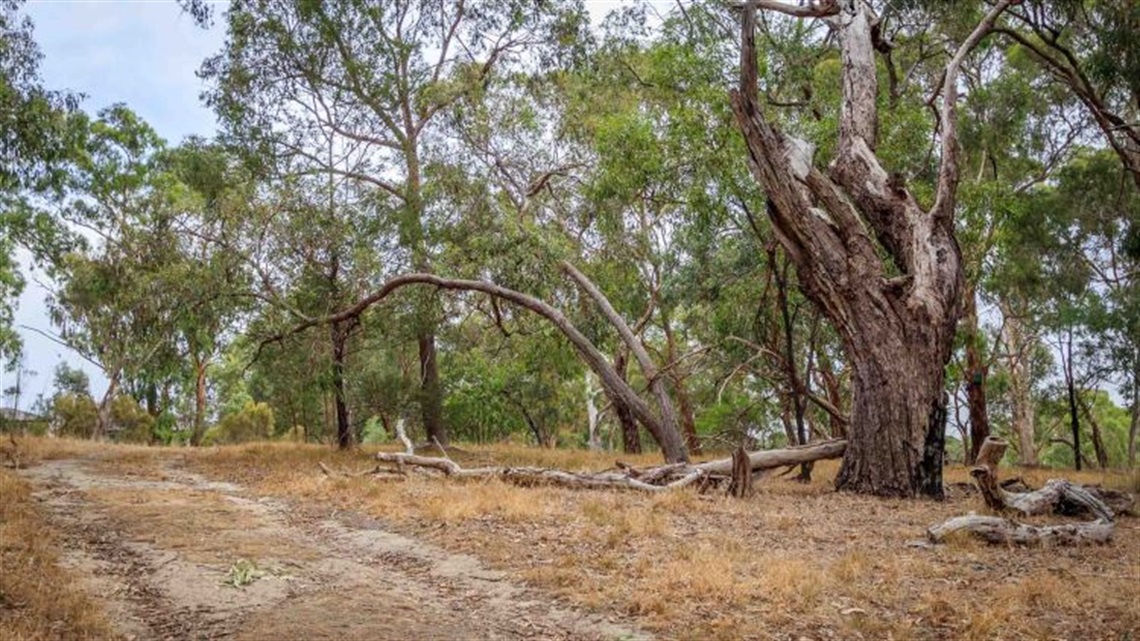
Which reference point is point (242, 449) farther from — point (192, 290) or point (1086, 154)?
point (1086, 154)

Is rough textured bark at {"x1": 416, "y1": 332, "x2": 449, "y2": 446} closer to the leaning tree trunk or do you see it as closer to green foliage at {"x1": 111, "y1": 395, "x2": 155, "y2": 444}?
Answer: the leaning tree trunk

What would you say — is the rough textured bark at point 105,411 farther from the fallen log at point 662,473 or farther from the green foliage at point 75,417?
the fallen log at point 662,473

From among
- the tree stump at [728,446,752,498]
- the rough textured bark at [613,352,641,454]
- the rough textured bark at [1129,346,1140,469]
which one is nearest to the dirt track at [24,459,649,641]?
the tree stump at [728,446,752,498]

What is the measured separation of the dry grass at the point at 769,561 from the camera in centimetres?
594

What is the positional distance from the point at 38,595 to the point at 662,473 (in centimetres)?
823

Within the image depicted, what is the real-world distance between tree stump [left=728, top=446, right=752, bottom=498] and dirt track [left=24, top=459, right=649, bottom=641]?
4.73m

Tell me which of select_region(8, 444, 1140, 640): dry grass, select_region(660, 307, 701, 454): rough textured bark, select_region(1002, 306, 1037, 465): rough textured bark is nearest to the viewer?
select_region(8, 444, 1140, 640): dry grass

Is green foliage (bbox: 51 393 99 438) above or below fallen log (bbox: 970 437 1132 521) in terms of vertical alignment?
above

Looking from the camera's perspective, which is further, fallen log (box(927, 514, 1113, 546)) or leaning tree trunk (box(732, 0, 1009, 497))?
leaning tree trunk (box(732, 0, 1009, 497))

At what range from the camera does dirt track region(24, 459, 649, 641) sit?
5.90m

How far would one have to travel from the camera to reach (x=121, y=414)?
33.0 metres

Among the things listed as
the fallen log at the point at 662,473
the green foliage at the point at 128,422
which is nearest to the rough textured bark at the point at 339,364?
the fallen log at the point at 662,473

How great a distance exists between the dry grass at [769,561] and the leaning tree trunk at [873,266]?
2.95 ft

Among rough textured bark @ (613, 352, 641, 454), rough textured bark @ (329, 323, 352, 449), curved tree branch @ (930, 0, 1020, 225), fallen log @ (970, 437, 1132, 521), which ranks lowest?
fallen log @ (970, 437, 1132, 521)
